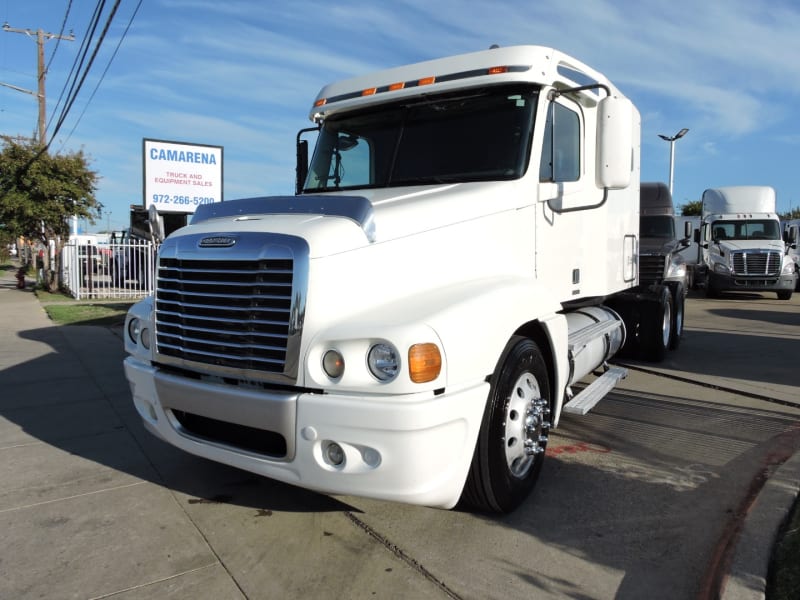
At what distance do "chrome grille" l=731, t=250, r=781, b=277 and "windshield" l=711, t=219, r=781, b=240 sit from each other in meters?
0.92

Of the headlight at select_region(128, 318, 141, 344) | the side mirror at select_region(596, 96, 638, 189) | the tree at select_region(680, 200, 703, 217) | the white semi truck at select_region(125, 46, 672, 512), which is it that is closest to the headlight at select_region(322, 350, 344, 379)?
the white semi truck at select_region(125, 46, 672, 512)

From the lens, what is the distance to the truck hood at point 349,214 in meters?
3.07

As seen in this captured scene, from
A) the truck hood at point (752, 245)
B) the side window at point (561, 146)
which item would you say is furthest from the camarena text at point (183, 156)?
the truck hood at point (752, 245)

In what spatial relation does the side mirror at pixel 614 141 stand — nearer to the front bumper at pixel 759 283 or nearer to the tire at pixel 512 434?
the tire at pixel 512 434

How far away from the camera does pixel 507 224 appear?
391 centimetres

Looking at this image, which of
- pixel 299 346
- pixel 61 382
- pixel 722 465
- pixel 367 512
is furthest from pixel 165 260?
pixel 61 382

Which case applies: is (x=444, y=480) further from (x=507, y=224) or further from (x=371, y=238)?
(x=507, y=224)

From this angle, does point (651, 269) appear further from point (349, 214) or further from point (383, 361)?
point (383, 361)

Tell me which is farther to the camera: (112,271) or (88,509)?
(112,271)

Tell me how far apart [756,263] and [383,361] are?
62.8 ft

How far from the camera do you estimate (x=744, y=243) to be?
19047 mm

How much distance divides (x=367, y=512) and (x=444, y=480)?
99cm

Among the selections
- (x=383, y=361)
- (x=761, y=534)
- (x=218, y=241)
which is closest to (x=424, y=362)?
(x=383, y=361)

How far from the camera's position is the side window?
425cm
